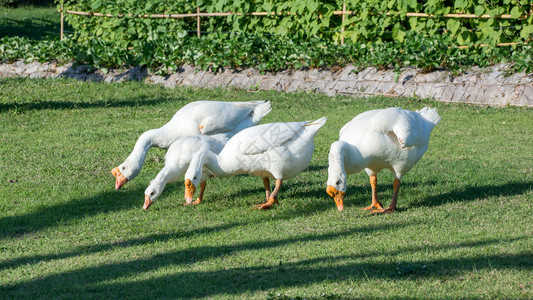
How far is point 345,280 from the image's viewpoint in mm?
4762

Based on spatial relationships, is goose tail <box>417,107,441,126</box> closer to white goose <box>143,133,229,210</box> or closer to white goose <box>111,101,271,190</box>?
white goose <box>111,101,271,190</box>

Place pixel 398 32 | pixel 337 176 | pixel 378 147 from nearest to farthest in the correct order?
pixel 337 176
pixel 378 147
pixel 398 32

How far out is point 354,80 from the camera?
46.8 feet

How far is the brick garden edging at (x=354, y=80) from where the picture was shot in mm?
12641

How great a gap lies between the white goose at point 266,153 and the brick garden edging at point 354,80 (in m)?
6.83

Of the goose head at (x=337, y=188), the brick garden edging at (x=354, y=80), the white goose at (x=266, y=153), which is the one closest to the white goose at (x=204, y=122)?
the white goose at (x=266, y=153)

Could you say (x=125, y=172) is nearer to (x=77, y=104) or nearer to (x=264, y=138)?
(x=264, y=138)

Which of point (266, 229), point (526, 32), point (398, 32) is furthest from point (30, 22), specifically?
point (266, 229)

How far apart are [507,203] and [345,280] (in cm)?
285

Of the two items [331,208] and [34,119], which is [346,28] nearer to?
[34,119]

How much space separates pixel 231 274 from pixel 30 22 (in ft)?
85.7

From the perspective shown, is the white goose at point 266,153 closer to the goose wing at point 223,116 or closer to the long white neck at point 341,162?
the long white neck at point 341,162

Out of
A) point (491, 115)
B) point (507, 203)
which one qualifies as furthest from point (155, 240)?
point (491, 115)

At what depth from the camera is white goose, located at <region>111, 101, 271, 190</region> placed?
7.63 m
